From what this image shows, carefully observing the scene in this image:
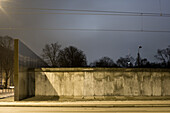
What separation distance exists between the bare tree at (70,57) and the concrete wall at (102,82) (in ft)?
87.2

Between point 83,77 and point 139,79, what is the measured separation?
543 cm

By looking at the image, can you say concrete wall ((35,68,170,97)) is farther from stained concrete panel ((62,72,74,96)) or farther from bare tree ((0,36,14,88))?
bare tree ((0,36,14,88))

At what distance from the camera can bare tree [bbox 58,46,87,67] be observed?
45.8m

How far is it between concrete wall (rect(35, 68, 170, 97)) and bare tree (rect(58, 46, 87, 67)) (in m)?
26.6

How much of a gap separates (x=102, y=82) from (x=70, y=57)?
95.6ft

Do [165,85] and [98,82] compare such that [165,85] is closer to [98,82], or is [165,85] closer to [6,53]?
[98,82]

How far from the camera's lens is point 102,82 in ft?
60.8

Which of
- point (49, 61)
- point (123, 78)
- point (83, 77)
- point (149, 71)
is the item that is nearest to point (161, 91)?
point (149, 71)

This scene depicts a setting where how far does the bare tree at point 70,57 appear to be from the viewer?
150 feet

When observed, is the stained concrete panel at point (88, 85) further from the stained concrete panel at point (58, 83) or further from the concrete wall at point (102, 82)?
the stained concrete panel at point (58, 83)

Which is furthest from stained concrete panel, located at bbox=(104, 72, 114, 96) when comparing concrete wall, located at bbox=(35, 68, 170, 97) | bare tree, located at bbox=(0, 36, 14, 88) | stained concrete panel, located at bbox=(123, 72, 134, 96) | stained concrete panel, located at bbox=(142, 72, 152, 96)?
bare tree, located at bbox=(0, 36, 14, 88)

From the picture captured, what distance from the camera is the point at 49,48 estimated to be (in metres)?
48.1

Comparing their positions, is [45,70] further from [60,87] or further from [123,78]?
[123,78]

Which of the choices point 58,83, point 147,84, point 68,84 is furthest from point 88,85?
Result: point 147,84
